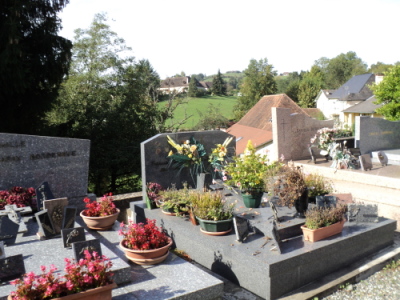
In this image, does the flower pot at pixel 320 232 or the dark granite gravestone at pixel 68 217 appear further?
the dark granite gravestone at pixel 68 217

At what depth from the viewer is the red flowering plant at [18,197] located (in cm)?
655

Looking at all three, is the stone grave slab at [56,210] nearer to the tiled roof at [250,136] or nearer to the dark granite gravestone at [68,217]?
the dark granite gravestone at [68,217]

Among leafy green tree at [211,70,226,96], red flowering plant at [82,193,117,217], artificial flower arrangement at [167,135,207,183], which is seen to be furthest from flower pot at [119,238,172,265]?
leafy green tree at [211,70,226,96]

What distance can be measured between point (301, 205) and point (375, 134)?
23.5 feet

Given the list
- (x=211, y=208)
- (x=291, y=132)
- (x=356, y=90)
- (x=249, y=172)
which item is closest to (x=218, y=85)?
(x=356, y=90)

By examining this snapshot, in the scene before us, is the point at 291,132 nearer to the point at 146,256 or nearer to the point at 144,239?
the point at 144,239

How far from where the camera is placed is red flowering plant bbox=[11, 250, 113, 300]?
340 cm

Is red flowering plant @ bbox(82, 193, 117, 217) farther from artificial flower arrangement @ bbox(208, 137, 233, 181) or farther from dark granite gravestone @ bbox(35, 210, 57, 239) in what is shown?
artificial flower arrangement @ bbox(208, 137, 233, 181)

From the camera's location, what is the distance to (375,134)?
462 inches

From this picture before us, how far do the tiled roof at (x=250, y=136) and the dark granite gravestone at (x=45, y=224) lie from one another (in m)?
19.6

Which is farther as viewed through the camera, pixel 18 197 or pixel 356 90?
pixel 356 90

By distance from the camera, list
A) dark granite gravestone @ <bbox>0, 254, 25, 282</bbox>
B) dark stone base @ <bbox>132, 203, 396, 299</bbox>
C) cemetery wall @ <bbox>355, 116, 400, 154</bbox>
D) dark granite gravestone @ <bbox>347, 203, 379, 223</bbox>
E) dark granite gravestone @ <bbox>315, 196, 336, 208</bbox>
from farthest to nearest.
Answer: cemetery wall @ <bbox>355, 116, 400, 154</bbox> → dark granite gravestone @ <bbox>315, 196, 336, 208</bbox> → dark granite gravestone @ <bbox>347, 203, 379, 223</bbox> → dark stone base @ <bbox>132, 203, 396, 299</bbox> → dark granite gravestone @ <bbox>0, 254, 25, 282</bbox>

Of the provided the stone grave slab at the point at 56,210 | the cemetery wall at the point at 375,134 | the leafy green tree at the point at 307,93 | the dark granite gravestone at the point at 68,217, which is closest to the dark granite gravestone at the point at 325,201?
the dark granite gravestone at the point at 68,217

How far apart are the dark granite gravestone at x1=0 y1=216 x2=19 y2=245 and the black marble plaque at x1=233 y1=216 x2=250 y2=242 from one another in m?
3.31
